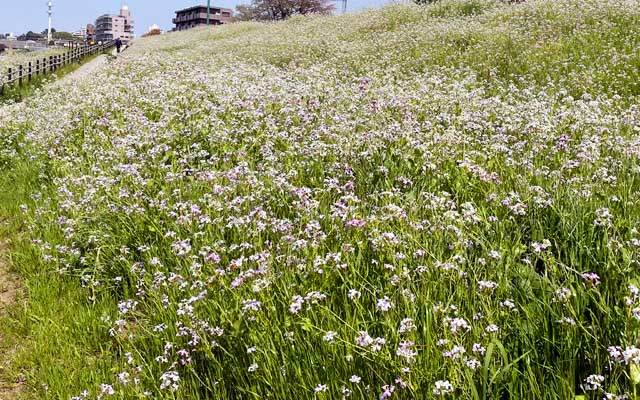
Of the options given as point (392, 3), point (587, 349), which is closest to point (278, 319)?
point (587, 349)

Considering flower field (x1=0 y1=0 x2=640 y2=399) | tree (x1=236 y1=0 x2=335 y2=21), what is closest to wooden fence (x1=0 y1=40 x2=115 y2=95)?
flower field (x1=0 y1=0 x2=640 y2=399)

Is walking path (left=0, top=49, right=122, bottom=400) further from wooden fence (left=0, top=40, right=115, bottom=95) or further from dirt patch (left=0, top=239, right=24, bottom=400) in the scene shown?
wooden fence (left=0, top=40, right=115, bottom=95)

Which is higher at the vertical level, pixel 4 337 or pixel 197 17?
pixel 197 17

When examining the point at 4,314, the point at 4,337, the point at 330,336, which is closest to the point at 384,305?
the point at 330,336

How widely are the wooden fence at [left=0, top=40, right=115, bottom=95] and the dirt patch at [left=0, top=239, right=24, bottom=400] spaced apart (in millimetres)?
21126

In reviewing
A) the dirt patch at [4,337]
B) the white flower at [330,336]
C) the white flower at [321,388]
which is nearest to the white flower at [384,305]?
the white flower at [330,336]

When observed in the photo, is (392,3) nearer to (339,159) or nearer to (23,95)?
(23,95)

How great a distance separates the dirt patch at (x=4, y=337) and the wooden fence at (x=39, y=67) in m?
21.1

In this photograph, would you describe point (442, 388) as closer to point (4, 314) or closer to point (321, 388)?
point (321, 388)

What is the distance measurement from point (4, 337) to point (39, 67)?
113 ft

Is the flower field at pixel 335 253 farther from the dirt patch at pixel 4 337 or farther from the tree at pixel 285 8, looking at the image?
the tree at pixel 285 8

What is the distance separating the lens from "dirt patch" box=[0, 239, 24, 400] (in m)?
3.84

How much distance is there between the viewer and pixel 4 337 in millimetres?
4488

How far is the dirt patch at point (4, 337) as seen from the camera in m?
3.84
